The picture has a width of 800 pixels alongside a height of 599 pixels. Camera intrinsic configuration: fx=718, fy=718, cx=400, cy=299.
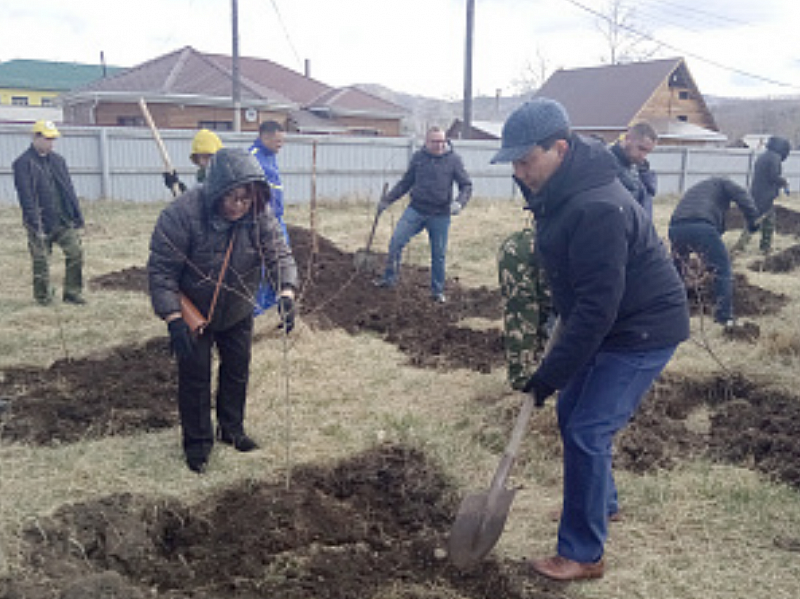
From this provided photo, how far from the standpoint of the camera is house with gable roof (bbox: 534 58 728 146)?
32.5 m

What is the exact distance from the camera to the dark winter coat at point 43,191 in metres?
6.74

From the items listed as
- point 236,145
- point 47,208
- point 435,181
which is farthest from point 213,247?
point 236,145

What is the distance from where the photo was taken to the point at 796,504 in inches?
141

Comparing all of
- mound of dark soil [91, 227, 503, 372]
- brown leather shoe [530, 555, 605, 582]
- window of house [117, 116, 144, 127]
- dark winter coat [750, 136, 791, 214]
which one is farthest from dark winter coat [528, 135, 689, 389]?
window of house [117, 116, 144, 127]

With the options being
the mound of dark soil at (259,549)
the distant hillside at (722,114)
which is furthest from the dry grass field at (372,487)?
the distant hillside at (722,114)

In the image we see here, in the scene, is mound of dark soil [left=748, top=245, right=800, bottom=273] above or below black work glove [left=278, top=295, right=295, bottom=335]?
below

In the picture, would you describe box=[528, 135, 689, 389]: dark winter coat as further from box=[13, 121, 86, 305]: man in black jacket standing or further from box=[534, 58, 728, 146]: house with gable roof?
box=[534, 58, 728, 146]: house with gable roof

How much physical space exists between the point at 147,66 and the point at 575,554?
1120 inches

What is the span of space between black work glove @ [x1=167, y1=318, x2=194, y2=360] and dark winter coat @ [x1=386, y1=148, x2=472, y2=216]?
14.4ft

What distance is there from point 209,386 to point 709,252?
15.8ft

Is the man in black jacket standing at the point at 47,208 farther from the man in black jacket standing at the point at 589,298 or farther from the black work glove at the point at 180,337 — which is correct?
the man in black jacket standing at the point at 589,298

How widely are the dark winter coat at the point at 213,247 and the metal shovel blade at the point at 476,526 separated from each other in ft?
5.01

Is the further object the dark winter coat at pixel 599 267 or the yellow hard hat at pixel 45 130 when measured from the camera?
the yellow hard hat at pixel 45 130

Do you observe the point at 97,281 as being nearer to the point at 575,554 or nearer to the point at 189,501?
the point at 189,501
